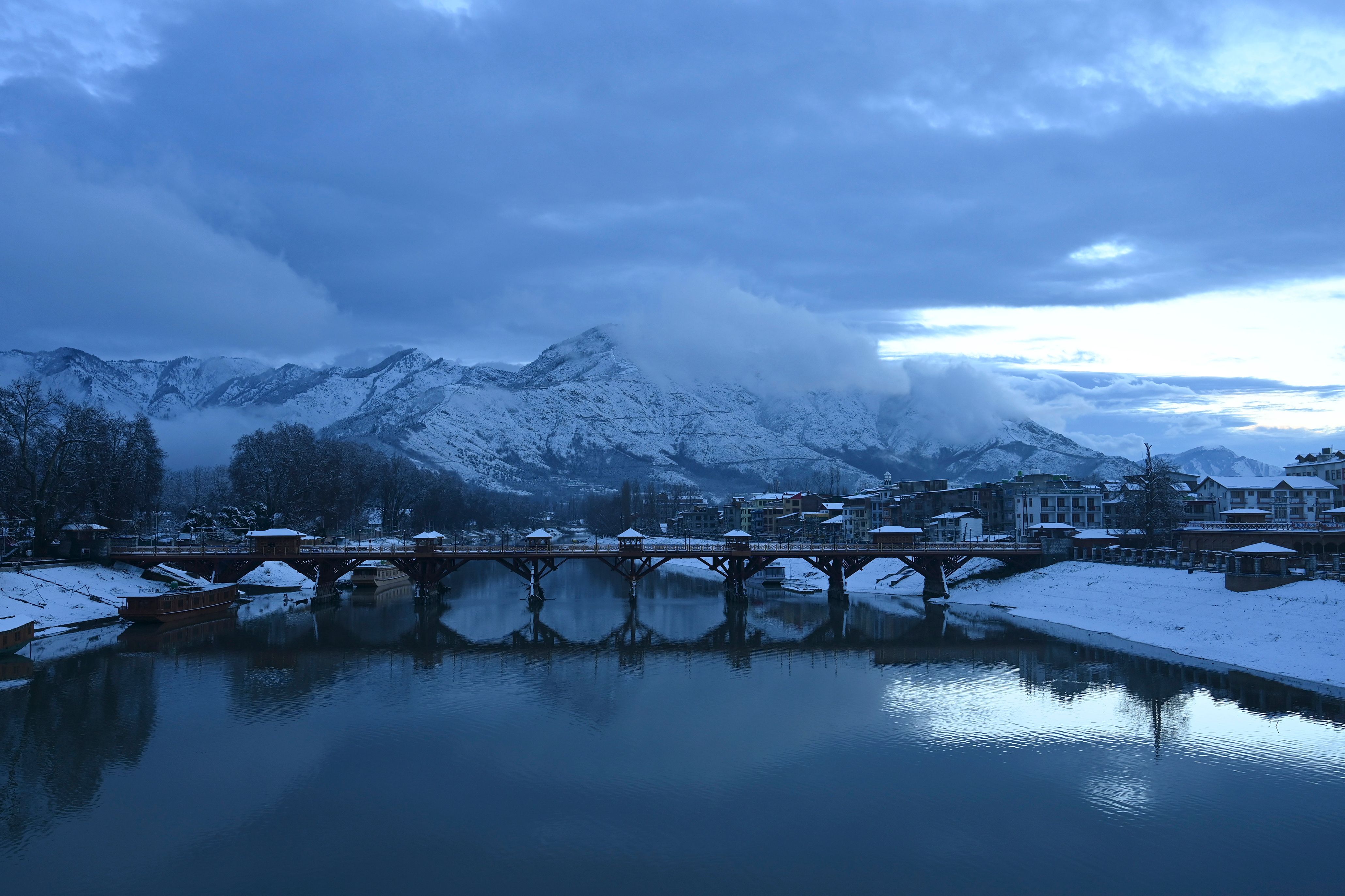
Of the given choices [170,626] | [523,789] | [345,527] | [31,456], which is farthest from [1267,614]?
[345,527]

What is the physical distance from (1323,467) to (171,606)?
15033cm

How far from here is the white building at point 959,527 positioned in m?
128

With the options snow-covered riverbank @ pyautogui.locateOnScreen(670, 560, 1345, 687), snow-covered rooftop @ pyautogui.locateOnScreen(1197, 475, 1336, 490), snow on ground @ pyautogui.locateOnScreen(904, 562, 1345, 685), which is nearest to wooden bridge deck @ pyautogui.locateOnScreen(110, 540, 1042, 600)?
snow-covered riverbank @ pyautogui.locateOnScreen(670, 560, 1345, 687)

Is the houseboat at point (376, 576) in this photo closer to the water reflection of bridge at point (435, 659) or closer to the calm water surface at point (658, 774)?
the water reflection of bridge at point (435, 659)

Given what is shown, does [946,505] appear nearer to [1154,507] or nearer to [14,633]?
[1154,507]

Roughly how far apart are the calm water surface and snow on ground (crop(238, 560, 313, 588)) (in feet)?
125

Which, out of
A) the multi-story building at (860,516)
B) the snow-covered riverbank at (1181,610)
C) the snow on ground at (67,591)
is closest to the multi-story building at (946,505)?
the multi-story building at (860,516)

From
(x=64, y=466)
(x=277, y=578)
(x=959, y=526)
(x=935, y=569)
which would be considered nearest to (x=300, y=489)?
(x=277, y=578)

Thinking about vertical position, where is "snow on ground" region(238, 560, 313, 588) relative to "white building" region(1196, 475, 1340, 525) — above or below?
below

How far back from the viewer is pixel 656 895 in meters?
22.3

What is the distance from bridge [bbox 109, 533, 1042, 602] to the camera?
83.2 m

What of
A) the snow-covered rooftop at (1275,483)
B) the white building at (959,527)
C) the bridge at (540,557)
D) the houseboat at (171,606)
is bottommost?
the houseboat at (171,606)

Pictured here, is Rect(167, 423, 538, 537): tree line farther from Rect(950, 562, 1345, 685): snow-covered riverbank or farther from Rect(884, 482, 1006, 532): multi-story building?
Rect(884, 482, 1006, 532): multi-story building

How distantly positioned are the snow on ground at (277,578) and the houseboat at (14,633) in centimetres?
3791
